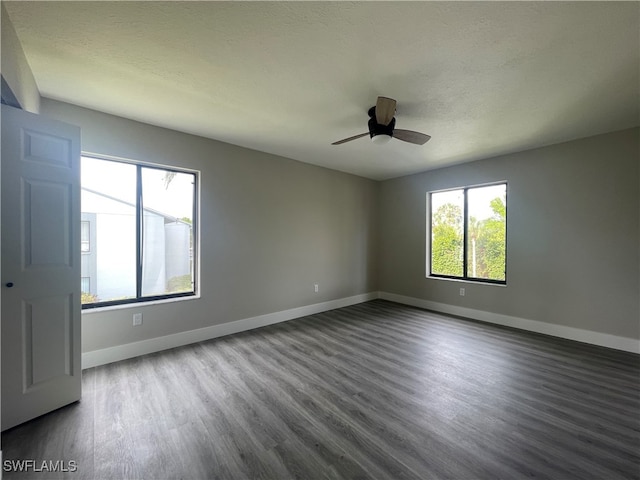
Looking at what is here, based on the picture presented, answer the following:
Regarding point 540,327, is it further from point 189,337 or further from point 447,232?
point 189,337

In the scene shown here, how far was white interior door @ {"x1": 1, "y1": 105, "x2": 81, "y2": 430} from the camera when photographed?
1721 millimetres

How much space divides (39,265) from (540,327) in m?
5.48

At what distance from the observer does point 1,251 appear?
1687 millimetres

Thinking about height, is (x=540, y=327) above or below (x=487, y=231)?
below

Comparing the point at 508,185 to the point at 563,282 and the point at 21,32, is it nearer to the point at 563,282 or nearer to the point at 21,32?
the point at 563,282

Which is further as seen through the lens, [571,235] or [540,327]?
[540,327]

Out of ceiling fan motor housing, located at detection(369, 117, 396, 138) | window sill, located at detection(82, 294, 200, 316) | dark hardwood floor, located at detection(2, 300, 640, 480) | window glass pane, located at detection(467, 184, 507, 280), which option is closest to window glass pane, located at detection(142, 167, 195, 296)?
window sill, located at detection(82, 294, 200, 316)

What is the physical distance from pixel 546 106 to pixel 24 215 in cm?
443

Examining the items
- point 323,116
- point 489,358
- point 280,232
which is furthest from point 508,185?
point 280,232

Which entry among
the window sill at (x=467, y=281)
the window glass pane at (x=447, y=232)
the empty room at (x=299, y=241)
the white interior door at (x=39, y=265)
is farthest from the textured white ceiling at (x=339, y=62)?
the window sill at (x=467, y=281)

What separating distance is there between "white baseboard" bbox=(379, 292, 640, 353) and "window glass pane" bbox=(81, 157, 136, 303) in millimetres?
4612

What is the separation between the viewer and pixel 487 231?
4250 mm

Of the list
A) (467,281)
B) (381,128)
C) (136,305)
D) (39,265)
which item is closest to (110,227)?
(136,305)

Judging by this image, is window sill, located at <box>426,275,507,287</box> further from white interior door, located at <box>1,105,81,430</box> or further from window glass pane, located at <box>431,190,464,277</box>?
white interior door, located at <box>1,105,81,430</box>
